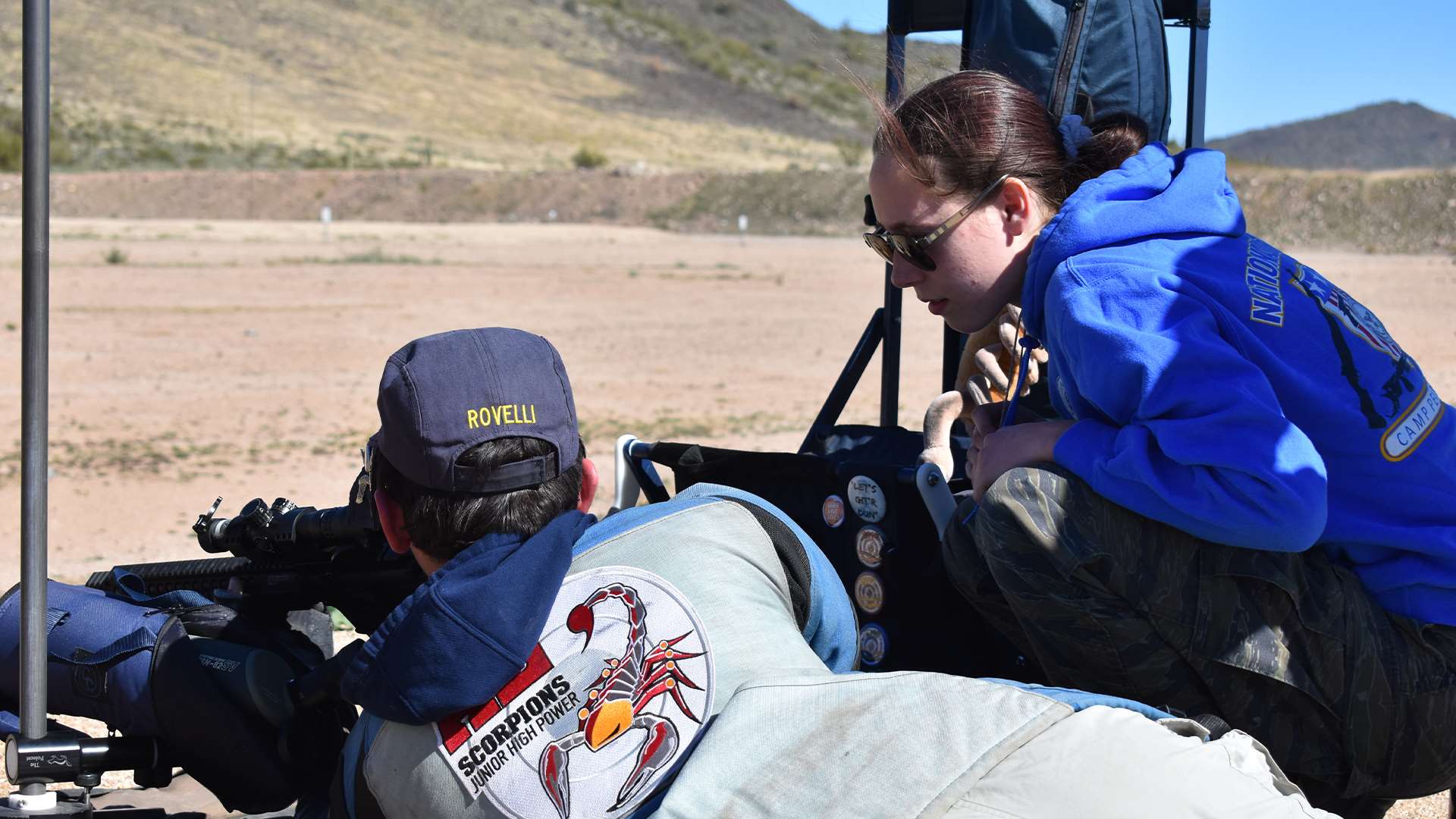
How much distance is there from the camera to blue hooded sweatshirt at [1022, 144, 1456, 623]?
6.65ft

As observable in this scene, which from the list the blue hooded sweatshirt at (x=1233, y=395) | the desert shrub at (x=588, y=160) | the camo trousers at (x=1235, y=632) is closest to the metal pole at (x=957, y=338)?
the blue hooded sweatshirt at (x=1233, y=395)

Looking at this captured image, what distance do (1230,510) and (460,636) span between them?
110 cm

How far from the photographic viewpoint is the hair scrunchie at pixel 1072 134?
249 centimetres

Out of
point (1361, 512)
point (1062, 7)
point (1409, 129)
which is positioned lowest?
point (1361, 512)

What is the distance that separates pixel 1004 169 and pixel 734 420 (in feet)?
24.0

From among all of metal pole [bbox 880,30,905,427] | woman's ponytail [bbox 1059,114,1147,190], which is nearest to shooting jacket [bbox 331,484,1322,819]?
woman's ponytail [bbox 1059,114,1147,190]

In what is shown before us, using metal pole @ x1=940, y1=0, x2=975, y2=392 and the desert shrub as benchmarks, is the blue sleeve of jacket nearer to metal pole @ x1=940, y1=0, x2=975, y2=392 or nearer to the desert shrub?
metal pole @ x1=940, y1=0, x2=975, y2=392

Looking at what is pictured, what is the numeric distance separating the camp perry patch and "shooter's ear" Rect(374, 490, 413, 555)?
1.12ft

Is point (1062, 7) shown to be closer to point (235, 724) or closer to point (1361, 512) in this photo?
point (1361, 512)

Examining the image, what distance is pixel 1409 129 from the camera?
11531 centimetres

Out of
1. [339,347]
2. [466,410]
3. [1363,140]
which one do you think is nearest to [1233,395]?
[466,410]

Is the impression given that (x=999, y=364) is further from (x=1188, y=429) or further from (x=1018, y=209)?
(x=1188, y=429)

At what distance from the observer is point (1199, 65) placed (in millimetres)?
3895

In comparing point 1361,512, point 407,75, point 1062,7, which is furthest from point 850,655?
point 407,75
